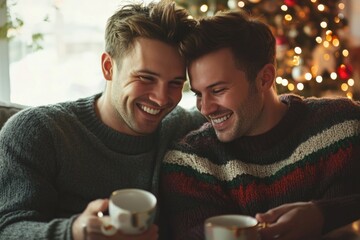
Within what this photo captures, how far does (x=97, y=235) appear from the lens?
1157 millimetres

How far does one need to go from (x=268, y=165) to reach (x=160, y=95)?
44 centimetres

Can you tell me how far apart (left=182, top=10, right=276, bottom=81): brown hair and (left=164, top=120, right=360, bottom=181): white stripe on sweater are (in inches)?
11.9

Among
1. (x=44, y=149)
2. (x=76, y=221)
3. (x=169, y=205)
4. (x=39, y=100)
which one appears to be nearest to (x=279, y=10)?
(x=39, y=100)

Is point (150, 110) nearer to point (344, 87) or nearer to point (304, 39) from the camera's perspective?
point (304, 39)

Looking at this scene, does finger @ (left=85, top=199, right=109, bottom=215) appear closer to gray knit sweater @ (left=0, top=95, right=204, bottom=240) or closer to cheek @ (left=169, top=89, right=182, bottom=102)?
gray knit sweater @ (left=0, top=95, right=204, bottom=240)

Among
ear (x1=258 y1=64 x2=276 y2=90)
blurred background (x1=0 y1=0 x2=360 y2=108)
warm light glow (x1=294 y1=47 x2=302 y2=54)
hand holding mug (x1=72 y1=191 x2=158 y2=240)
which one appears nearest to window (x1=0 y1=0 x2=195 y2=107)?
blurred background (x1=0 y1=0 x2=360 y2=108)

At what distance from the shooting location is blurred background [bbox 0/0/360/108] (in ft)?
9.09

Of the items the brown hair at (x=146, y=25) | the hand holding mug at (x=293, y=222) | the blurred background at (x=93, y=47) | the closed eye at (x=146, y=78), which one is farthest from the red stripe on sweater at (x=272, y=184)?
the blurred background at (x=93, y=47)

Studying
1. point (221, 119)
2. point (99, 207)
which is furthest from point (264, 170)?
point (99, 207)

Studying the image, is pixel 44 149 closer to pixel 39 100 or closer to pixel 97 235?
pixel 97 235

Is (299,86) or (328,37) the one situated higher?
(328,37)

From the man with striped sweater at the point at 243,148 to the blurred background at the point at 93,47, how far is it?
108 centimetres

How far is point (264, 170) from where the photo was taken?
1733 mm

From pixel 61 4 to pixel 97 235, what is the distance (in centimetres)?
203
